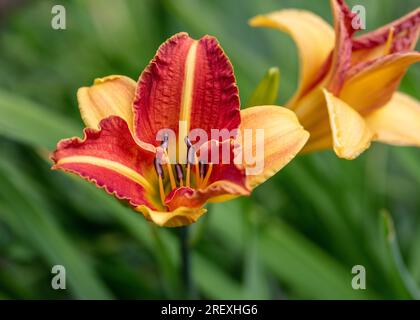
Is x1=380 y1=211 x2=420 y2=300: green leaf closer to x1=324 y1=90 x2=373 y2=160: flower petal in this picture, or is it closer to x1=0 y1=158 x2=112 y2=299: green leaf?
x1=324 y1=90 x2=373 y2=160: flower petal

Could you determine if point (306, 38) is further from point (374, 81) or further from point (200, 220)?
point (200, 220)

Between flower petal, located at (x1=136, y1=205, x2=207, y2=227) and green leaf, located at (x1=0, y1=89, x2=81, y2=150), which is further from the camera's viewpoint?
green leaf, located at (x1=0, y1=89, x2=81, y2=150)

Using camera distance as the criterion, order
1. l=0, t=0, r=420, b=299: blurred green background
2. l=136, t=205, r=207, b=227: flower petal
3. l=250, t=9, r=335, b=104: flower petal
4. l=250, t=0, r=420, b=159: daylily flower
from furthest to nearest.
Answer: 1. l=0, t=0, r=420, b=299: blurred green background
2. l=250, t=9, r=335, b=104: flower petal
3. l=250, t=0, r=420, b=159: daylily flower
4. l=136, t=205, r=207, b=227: flower petal

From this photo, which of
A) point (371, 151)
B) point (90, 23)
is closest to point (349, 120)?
point (371, 151)

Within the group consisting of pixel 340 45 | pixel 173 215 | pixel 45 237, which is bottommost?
pixel 173 215

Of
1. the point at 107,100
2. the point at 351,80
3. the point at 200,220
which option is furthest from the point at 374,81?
the point at 200,220

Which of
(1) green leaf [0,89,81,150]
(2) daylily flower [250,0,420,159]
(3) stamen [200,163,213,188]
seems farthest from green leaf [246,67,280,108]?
(1) green leaf [0,89,81,150]

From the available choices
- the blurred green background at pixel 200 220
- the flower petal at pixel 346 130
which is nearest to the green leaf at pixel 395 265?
the blurred green background at pixel 200 220

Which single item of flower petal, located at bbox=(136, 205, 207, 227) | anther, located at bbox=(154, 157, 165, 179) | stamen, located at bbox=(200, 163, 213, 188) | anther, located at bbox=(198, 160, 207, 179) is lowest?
flower petal, located at bbox=(136, 205, 207, 227)

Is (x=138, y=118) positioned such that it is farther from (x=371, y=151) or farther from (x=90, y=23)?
(x=90, y=23)
